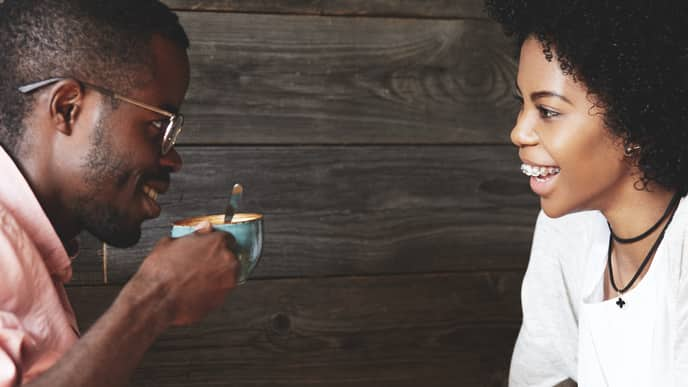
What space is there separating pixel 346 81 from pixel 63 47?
0.73 meters

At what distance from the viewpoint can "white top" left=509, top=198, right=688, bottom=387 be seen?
124cm

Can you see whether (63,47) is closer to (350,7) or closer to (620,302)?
(350,7)

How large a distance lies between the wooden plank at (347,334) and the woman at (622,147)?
20.4 inches

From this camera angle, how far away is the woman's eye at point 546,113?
126cm

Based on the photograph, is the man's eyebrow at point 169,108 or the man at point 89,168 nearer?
the man at point 89,168

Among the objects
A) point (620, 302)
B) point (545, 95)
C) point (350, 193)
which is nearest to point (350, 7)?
point (350, 193)

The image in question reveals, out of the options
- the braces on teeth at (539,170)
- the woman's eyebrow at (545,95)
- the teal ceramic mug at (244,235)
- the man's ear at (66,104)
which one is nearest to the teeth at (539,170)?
the braces on teeth at (539,170)

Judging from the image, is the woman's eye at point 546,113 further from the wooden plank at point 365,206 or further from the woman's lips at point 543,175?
the wooden plank at point 365,206

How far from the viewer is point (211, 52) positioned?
1.66 meters

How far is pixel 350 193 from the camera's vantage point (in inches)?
69.8

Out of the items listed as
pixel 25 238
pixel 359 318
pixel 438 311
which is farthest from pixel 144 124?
pixel 438 311

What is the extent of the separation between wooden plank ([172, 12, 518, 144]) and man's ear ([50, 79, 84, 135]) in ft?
1.72

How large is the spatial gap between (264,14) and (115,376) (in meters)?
0.95

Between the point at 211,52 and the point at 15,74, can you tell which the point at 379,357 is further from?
the point at 15,74
